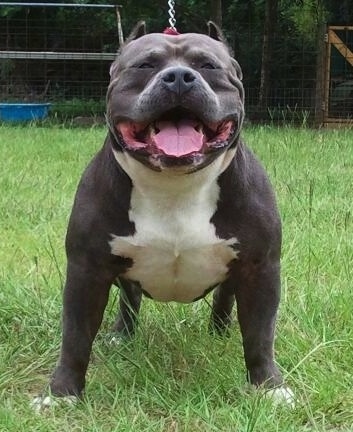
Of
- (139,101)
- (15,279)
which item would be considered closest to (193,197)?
(139,101)

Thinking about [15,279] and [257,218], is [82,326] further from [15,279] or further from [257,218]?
[15,279]

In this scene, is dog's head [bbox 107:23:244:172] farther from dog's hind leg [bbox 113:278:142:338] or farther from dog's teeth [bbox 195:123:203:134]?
dog's hind leg [bbox 113:278:142:338]

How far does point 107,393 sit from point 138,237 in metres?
0.40

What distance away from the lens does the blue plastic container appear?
10.2 meters

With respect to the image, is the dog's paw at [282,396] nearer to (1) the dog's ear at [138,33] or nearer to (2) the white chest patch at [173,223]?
(2) the white chest patch at [173,223]

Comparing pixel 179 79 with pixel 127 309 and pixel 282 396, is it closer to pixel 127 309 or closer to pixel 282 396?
pixel 282 396

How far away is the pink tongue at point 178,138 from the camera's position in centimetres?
179

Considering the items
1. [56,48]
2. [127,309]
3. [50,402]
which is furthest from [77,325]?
[56,48]

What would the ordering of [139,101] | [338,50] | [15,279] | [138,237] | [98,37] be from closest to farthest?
[139,101] → [138,237] → [15,279] → [338,50] → [98,37]

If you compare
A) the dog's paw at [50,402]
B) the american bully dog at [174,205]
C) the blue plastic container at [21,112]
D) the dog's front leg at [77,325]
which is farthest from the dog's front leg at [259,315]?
the blue plastic container at [21,112]

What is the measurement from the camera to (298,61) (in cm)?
1140

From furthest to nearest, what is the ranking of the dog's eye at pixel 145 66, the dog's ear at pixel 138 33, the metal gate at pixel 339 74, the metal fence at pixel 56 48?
the metal fence at pixel 56 48, the metal gate at pixel 339 74, the dog's ear at pixel 138 33, the dog's eye at pixel 145 66

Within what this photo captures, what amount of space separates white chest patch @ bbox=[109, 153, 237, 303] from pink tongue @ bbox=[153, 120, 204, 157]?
→ 0.12 metres

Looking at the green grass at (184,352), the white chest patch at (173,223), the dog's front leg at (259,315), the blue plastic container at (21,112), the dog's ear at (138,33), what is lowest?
the blue plastic container at (21,112)
